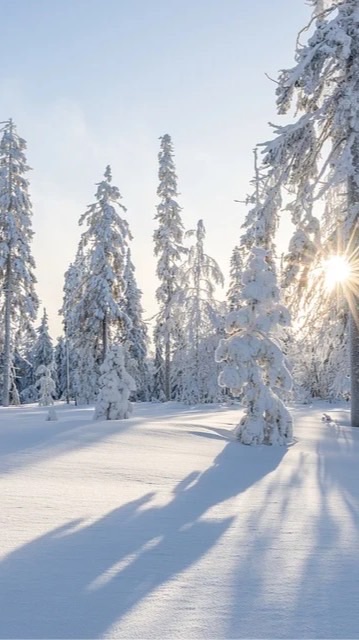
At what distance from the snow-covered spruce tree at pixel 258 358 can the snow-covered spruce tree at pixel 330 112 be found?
2659mm

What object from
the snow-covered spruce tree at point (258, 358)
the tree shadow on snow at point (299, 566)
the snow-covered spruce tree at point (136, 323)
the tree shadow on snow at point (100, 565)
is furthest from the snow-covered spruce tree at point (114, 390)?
the snow-covered spruce tree at point (136, 323)

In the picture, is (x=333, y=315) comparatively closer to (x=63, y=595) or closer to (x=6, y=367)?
(x=63, y=595)

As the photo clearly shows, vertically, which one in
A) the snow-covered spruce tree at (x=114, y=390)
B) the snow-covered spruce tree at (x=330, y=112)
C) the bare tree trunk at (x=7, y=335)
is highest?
the snow-covered spruce tree at (x=330, y=112)

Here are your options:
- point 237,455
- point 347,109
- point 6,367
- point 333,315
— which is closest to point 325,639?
point 237,455

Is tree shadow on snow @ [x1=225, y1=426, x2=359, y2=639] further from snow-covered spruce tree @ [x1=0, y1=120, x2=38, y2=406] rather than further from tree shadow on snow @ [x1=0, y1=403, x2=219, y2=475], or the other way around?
snow-covered spruce tree @ [x1=0, y1=120, x2=38, y2=406]

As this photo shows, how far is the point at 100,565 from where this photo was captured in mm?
3438

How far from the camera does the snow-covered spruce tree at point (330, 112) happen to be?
11984 millimetres

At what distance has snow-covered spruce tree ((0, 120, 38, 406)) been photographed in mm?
25812

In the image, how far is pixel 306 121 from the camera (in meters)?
12.8

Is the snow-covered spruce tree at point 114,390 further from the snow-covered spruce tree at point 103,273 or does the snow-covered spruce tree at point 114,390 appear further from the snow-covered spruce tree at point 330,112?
the snow-covered spruce tree at point 103,273

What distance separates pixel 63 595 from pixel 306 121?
12141mm

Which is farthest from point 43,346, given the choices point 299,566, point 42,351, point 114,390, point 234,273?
point 299,566

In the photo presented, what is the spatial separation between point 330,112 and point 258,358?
20.9 feet

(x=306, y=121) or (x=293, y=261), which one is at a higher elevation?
(x=306, y=121)
